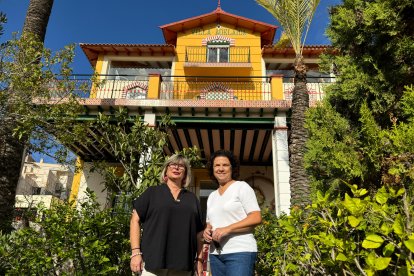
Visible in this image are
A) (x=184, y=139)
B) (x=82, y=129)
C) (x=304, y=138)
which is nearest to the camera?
(x=82, y=129)

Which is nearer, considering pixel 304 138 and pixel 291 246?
pixel 291 246

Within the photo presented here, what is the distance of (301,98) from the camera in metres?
8.32

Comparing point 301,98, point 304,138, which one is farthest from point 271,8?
point 304,138

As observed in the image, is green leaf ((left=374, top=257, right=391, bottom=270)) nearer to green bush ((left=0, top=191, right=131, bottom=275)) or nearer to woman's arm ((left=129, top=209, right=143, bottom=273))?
woman's arm ((left=129, top=209, right=143, bottom=273))

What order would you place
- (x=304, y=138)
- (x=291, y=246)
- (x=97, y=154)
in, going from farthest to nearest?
(x=97, y=154) < (x=304, y=138) < (x=291, y=246)

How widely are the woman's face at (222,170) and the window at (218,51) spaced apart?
13506mm

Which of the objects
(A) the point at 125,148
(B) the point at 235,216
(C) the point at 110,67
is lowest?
(B) the point at 235,216

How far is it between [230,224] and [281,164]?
24.1 feet

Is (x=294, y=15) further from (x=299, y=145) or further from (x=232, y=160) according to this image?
(x=232, y=160)

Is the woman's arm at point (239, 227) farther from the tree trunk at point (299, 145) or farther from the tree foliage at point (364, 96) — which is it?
the tree trunk at point (299, 145)

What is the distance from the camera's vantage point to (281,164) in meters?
9.41

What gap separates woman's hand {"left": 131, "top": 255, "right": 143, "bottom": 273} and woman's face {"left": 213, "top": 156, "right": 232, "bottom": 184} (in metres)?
0.92

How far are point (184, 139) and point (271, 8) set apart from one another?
18.4 feet

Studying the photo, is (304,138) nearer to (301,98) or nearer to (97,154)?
(301,98)
